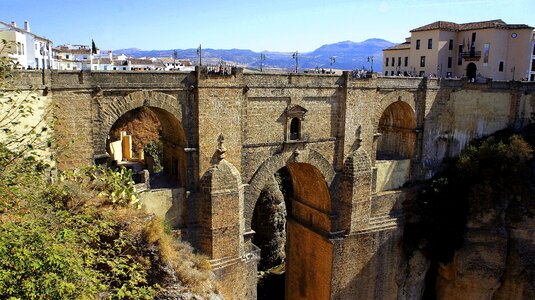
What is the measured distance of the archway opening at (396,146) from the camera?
24.9 m

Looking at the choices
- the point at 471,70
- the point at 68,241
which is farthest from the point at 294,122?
the point at 471,70

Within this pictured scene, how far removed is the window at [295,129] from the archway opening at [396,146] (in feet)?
18.3

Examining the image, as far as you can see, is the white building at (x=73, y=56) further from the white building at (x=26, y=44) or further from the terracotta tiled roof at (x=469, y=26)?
the terracotta tiled roof at (x=469, y=26)

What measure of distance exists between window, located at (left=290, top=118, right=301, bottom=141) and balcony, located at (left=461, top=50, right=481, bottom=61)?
25.6 metres

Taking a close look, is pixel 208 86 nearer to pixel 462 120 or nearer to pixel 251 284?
pixel 251 284

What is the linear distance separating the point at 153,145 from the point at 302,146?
45.0 feet

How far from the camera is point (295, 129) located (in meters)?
21.4

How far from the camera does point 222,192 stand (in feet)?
60.7

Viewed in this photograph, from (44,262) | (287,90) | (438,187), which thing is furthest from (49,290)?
(438,187)

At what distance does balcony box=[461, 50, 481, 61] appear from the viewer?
39.4 meters

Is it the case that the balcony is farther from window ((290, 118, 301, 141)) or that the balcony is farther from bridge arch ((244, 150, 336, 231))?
window ((290, 118, 301, 141))

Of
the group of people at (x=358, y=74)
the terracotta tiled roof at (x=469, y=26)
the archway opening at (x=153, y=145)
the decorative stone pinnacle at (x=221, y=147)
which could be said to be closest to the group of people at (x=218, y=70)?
the archway opening at (x=153, y=145)

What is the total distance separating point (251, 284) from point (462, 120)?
638 inches

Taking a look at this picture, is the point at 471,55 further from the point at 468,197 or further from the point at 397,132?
the point at 468,197
